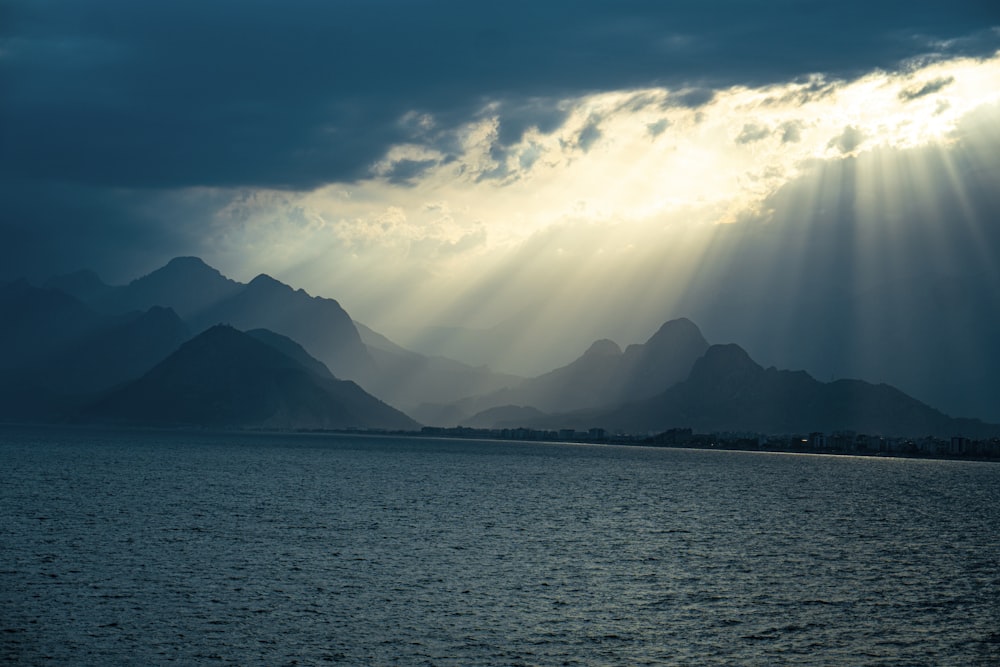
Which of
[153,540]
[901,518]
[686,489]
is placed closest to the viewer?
[153,540]

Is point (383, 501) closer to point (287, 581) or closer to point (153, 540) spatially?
point (153, 540)

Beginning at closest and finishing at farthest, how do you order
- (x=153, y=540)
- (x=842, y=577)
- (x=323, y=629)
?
(x=323, y=629) → (x=842, y=577) → (x=153, y=540)

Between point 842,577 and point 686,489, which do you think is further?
point 686,489

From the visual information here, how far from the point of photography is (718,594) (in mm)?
64875

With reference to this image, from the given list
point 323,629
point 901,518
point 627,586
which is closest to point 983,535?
point 901,518

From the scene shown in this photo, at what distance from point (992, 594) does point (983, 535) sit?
48.5m

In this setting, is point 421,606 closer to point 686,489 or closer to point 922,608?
point 922,608

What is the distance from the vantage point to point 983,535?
108625 mm

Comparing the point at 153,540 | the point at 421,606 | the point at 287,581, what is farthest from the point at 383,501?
the point at 421,606

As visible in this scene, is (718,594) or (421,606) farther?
(718,594)

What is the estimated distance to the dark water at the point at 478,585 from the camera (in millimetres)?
47688

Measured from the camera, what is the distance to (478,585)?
216ft

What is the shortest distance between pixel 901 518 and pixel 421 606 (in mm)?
96429

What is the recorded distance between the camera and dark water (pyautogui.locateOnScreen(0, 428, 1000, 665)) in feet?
156
